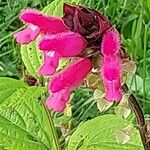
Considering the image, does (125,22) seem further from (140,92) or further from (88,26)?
(88,26)

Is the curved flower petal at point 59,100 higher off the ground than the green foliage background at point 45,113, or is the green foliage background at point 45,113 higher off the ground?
the curved flower petal at point 59,100

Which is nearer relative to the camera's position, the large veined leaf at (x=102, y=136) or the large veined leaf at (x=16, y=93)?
the large veined leaf at (x=16, y=93)

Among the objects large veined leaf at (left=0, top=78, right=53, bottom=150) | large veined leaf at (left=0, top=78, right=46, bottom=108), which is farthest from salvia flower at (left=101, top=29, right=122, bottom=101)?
large veined leaf at (left=0, top=78, right=53, bottom=150)

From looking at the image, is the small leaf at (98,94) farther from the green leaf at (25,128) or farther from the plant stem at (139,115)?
the green leaf at (25,128)

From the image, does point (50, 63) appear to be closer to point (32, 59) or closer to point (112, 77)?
point (112, 77)

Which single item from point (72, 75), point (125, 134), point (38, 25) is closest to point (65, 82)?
point (72, 75)

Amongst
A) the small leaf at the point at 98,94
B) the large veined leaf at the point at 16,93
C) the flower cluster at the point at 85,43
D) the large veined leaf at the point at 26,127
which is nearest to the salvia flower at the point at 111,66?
the flower cluster at the point at 85,43

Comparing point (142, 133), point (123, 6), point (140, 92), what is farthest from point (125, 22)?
point (142, 133)
